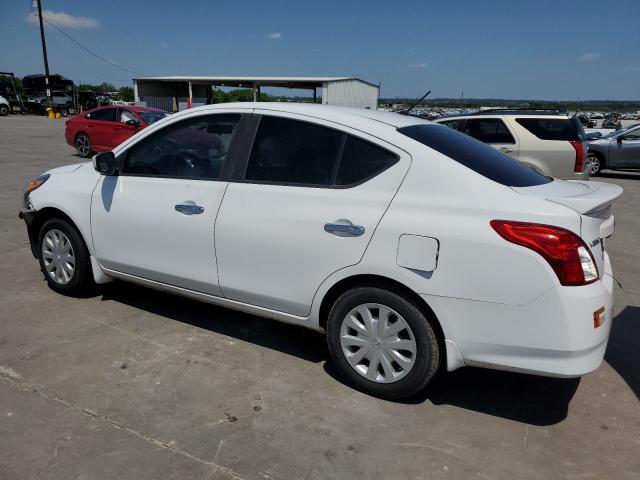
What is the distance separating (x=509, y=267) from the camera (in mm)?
2574

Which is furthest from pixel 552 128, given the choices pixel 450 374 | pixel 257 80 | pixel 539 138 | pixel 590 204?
pixel 257 80

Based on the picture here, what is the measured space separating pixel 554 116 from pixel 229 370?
7.90 meters

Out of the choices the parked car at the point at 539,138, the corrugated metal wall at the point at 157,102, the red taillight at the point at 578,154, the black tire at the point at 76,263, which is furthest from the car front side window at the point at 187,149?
the corrugated metal wall at the point at 157,102

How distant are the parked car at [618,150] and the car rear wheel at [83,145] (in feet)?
44.5

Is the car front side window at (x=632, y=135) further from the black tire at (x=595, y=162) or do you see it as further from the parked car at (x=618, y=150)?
the black tire at (x=595, y=162)

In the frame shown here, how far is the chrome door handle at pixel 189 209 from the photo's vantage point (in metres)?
3.49

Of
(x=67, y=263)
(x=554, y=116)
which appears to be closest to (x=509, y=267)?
(x=67, y=263)

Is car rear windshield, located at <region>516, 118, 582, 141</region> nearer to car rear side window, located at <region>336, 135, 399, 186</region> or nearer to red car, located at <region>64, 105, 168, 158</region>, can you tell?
car rear side window, located at <region>336, 135, 399, 186</region>

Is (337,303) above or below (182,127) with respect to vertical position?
below

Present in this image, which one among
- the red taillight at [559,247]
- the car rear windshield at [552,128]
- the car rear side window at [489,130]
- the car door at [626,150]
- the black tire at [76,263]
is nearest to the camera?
the red taillight at [559,247]

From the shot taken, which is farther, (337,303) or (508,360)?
(337,303)

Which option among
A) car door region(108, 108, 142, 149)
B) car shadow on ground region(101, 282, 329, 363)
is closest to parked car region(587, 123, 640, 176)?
car door region(108, 108, 142, 149)

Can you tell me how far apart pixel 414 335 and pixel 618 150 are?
13.5 m

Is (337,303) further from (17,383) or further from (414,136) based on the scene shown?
(17,383)
